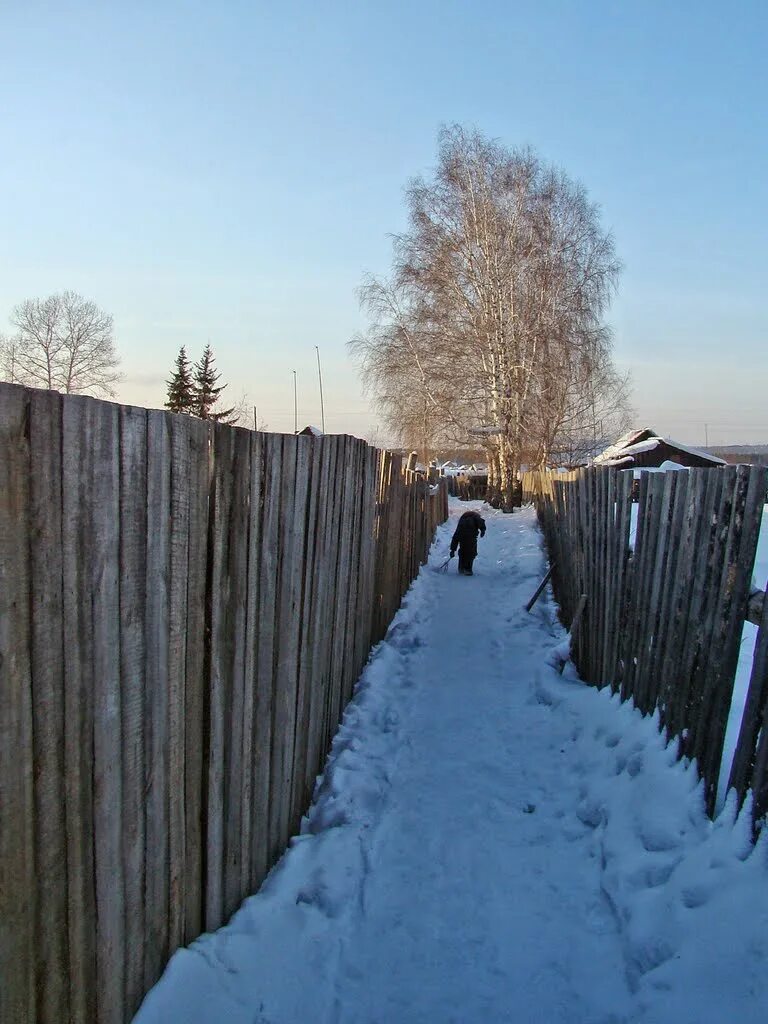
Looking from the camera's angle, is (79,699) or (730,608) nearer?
(79,699)

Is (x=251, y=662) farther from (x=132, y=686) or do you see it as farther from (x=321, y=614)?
(x=321, y=614)

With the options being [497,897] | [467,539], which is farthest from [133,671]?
[467,539]

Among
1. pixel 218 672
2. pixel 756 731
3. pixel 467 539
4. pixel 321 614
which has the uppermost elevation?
pixel 218 672

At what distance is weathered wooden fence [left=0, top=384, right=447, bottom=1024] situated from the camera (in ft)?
5.01

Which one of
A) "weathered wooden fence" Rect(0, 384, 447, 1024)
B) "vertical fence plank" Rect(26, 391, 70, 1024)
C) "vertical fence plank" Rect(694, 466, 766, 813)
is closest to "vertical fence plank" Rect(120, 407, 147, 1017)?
"weathered wooden fence" Rect(0, 384, 447, 1024)

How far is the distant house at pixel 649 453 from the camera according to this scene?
34.6 meters

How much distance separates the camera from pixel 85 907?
5.79 ft

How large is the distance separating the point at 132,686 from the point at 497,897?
6.43ft

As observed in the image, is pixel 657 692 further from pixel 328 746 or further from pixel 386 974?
pixel 386 974

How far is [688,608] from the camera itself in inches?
142

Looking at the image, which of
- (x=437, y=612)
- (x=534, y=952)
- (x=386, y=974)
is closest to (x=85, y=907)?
(x=386, y=974)

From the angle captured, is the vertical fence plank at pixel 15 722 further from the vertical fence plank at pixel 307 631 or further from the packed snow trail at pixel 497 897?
the vertical fence plank at pixel 307 631

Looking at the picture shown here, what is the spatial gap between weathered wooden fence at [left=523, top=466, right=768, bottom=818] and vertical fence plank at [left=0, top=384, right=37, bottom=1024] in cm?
235

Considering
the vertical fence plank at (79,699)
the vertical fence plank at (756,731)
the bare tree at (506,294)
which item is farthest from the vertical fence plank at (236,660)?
the bare tree at (506,294)
